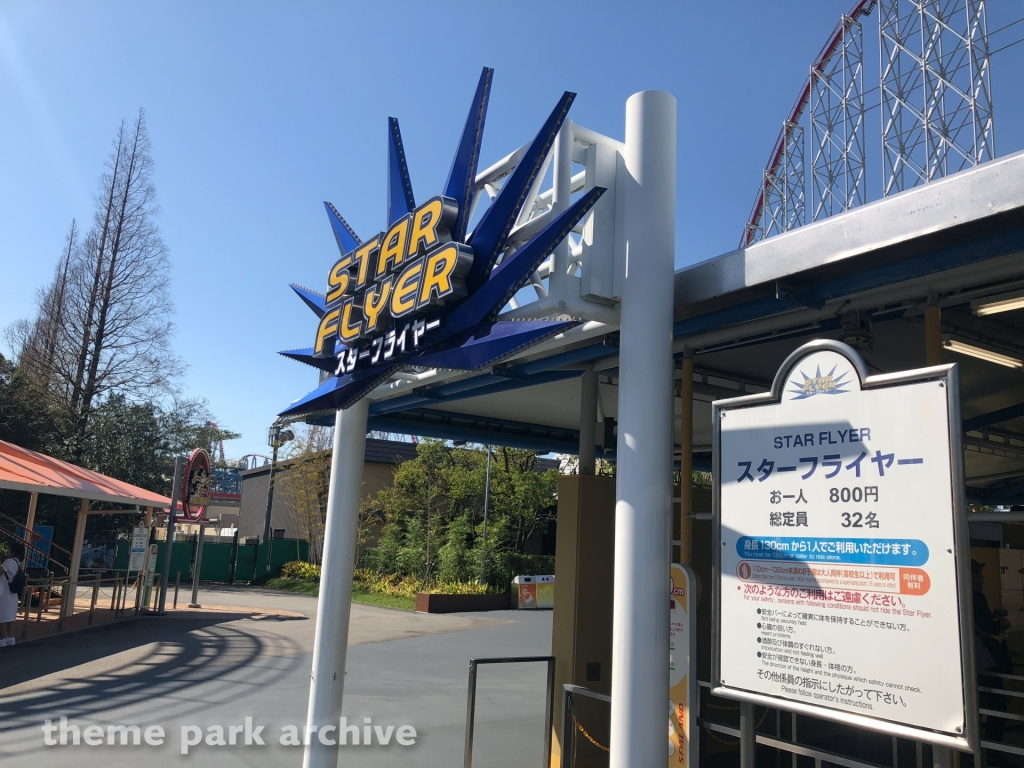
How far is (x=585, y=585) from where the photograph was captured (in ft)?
23.1

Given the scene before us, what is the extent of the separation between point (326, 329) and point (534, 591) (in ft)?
60.4

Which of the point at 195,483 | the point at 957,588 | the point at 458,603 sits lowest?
the point at 458,603

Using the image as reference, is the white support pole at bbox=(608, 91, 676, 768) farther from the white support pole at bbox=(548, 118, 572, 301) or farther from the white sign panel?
the white sign panel

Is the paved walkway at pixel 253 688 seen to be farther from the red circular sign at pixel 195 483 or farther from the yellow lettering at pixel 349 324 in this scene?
the yellow lettering at pixel 349 324

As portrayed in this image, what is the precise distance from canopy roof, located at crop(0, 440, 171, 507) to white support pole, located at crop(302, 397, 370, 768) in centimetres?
936

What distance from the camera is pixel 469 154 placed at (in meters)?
5.86

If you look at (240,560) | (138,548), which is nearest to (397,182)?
(138,548)

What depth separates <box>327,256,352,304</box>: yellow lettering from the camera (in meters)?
6.67

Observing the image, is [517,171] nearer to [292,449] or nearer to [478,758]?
[478,758]

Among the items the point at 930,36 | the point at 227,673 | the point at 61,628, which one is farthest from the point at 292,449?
the point at 930,36

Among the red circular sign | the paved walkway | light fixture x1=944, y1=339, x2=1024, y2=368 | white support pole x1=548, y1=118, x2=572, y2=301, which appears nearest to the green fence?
the red circular sign

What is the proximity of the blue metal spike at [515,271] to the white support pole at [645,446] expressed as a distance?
40 cm

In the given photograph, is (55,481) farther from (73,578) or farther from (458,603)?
(458,603)

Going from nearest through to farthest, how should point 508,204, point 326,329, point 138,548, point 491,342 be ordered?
point 491,342 → point 508,204 → point 326,329 → point 138,548
